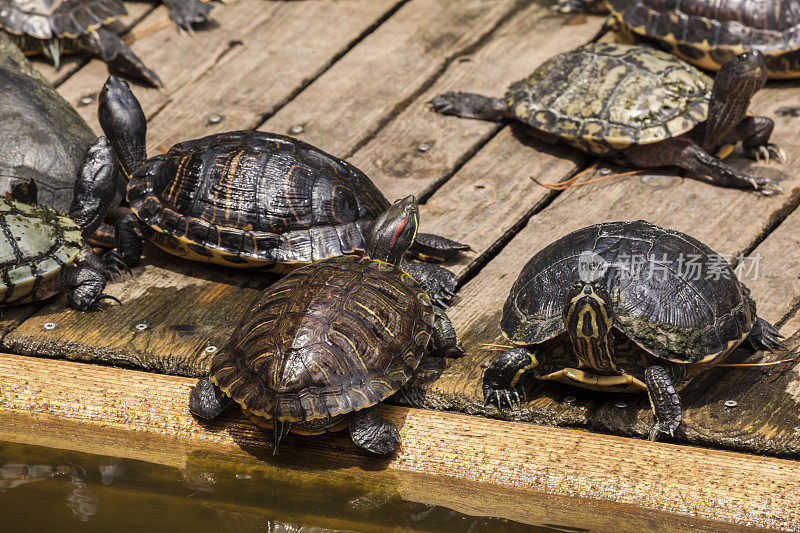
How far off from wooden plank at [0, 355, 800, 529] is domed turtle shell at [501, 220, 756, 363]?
354 millimetres

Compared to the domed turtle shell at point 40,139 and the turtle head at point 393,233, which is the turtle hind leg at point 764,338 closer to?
the turtle head at point 393,233

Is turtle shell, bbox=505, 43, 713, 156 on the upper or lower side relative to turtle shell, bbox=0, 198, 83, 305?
lower

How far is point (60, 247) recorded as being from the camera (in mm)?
3848

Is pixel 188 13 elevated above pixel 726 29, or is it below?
above

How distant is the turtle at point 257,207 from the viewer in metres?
3.88

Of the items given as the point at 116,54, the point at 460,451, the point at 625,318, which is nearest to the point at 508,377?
the point at 460,451

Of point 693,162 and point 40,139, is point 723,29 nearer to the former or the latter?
point 693,162

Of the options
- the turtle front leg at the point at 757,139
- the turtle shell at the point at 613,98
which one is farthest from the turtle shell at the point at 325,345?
the turtle front leg at the point at 757,139

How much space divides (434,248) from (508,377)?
0.86 metres

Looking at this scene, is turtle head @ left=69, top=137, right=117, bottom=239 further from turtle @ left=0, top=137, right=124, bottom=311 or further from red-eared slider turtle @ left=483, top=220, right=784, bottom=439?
red-eared slider turtle @ left=483, top=220, right=784, bottom=439

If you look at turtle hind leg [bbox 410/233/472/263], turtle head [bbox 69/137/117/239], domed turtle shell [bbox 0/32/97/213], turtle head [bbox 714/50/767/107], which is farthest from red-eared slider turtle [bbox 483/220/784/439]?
domed turtle shell [bbox 0/32/97/213]

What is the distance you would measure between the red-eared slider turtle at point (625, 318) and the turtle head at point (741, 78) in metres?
1.37

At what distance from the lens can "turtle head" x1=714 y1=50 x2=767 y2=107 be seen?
4.42m

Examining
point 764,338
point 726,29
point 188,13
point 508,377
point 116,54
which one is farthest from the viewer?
point 188,13
